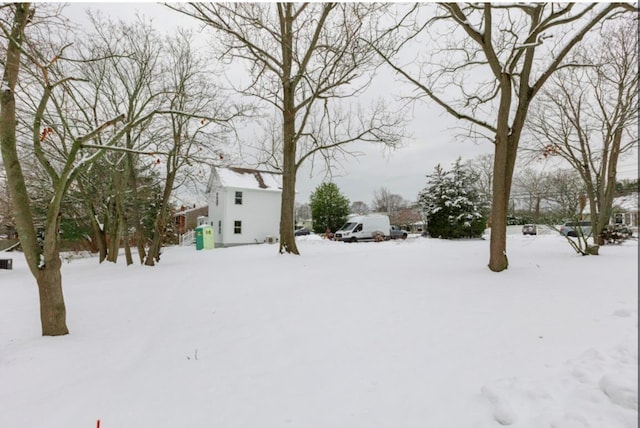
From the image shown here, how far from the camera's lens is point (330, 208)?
3375 cm

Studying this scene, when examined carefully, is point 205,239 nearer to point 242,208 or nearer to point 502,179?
point 242,208

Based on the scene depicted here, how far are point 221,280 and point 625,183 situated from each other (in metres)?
13.9

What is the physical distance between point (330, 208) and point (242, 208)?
1146 centimetres

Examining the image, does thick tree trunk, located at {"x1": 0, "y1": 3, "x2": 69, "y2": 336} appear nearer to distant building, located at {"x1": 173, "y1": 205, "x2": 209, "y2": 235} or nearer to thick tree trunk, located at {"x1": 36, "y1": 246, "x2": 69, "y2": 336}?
thick tree trunk, located at {"x1": 36, "y1": 246, "x2": 69, "y2": 336}

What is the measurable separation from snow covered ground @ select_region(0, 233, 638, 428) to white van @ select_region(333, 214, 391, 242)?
58.1ft

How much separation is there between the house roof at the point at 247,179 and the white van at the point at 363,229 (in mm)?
7069

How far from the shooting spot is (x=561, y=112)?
11.8 m

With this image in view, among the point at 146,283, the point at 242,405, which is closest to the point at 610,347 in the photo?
the point at 242,405

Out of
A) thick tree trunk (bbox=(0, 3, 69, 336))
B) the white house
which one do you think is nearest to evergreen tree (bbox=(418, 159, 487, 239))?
the white house

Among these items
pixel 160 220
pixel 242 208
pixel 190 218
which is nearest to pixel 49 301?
pixel 160 220

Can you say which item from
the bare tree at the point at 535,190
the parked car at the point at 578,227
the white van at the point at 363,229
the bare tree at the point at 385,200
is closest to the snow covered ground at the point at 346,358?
the parked car at the point at 578,227

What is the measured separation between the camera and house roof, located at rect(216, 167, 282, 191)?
81.4 ft

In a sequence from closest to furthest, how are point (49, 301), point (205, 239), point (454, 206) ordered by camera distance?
point (49, 301), point (205, 239), point (454, 206)

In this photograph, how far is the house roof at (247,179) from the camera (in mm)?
24816
